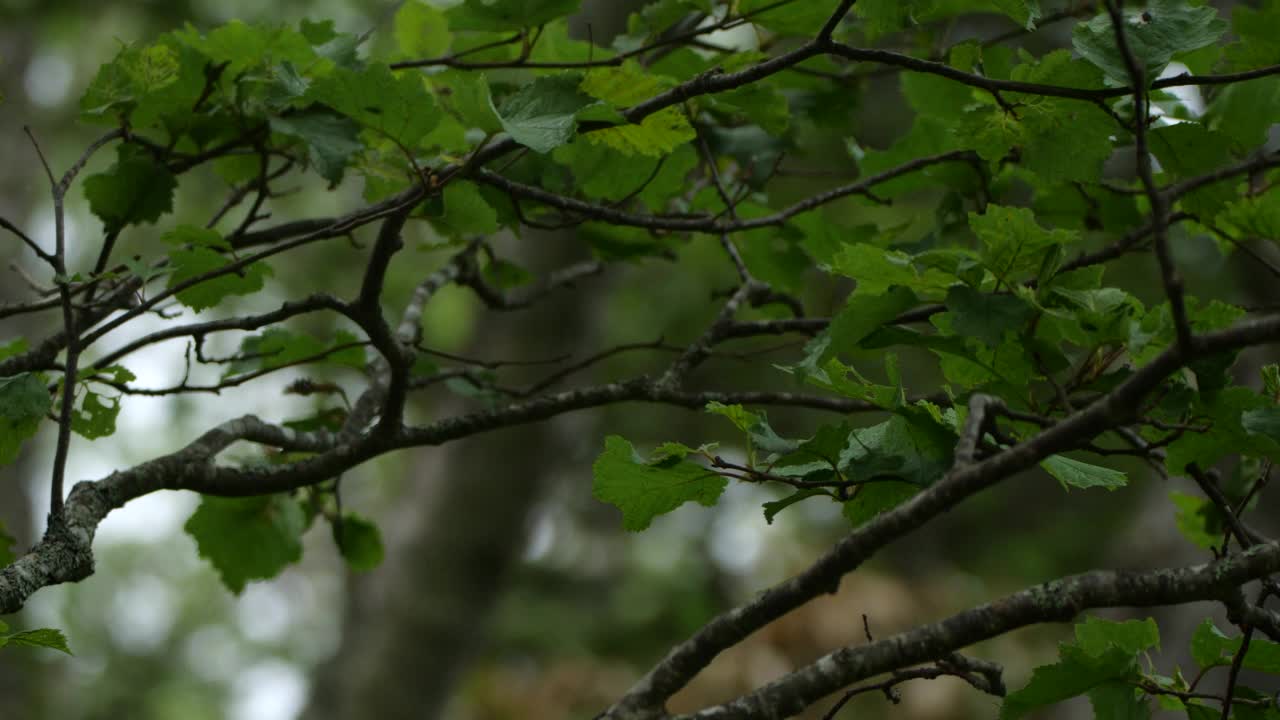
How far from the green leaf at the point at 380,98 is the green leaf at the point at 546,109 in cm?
11

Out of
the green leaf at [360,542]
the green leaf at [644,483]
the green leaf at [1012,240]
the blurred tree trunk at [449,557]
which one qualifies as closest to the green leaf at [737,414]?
the green leaf at [644,483]

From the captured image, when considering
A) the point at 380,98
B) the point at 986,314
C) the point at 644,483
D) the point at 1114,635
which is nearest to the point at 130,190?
the point at 380,98

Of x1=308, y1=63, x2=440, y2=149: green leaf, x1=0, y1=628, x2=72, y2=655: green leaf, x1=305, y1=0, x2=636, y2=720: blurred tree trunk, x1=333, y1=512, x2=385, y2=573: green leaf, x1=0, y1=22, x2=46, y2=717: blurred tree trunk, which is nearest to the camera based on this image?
x1=0, y1=628, x2=72, y2=655: green leaf

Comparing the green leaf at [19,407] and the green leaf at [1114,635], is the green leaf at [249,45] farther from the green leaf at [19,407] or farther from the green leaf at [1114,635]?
the green leaf at [1114,635]

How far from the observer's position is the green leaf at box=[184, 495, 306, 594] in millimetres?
1923

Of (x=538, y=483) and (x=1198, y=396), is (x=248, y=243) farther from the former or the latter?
(x=538, y=483)

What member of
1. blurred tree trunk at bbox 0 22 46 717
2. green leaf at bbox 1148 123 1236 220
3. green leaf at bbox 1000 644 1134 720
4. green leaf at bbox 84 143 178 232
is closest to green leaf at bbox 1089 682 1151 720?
green leaf at bbox 1000 644 1134 720

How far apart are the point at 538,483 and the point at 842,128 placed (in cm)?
336

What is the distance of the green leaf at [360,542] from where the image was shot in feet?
6.82

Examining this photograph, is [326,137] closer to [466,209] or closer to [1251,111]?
[466,209]

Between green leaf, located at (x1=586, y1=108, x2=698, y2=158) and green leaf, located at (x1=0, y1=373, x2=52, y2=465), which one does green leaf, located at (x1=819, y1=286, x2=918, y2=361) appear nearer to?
green leaf, located at (x1=586, y1=108, x2=698, y2=158)

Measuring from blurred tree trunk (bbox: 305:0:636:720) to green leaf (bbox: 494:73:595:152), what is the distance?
355 centimetres

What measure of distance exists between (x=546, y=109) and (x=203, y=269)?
550 mm

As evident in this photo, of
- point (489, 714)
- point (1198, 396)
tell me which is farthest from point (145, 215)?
point (489, 714)
